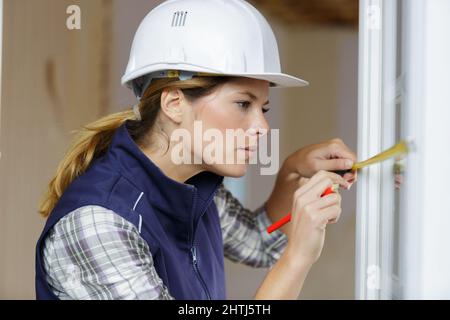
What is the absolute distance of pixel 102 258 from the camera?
1.10 metres

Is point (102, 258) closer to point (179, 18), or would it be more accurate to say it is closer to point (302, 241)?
point (302, 241)

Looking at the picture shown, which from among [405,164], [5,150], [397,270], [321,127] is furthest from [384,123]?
[321,127]

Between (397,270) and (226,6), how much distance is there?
0.55 metres

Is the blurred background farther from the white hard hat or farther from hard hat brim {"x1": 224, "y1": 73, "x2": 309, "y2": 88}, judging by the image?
hard hat brim {"x1": 224, "y1": 73, "x2": 309, "y2": 88}

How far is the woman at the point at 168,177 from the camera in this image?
42.9 inches

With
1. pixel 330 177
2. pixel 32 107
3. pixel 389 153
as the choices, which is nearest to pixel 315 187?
pixel 330 177

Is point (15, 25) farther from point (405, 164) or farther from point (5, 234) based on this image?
point (405, 164)

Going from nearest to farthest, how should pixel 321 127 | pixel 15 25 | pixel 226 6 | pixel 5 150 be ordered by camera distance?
pixel 226 6 < pixel 15 25 < pixel 5 150 < pixel 321 127

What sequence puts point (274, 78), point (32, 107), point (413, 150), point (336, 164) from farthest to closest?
point (32, 107)
point (336, 164)
point (274, 78)
point (413, 150)

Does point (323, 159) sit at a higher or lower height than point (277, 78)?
lower

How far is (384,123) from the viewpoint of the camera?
1.01 meters

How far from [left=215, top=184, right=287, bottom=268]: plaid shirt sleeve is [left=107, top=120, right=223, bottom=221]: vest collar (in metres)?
0.33

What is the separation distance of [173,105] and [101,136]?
22cm
